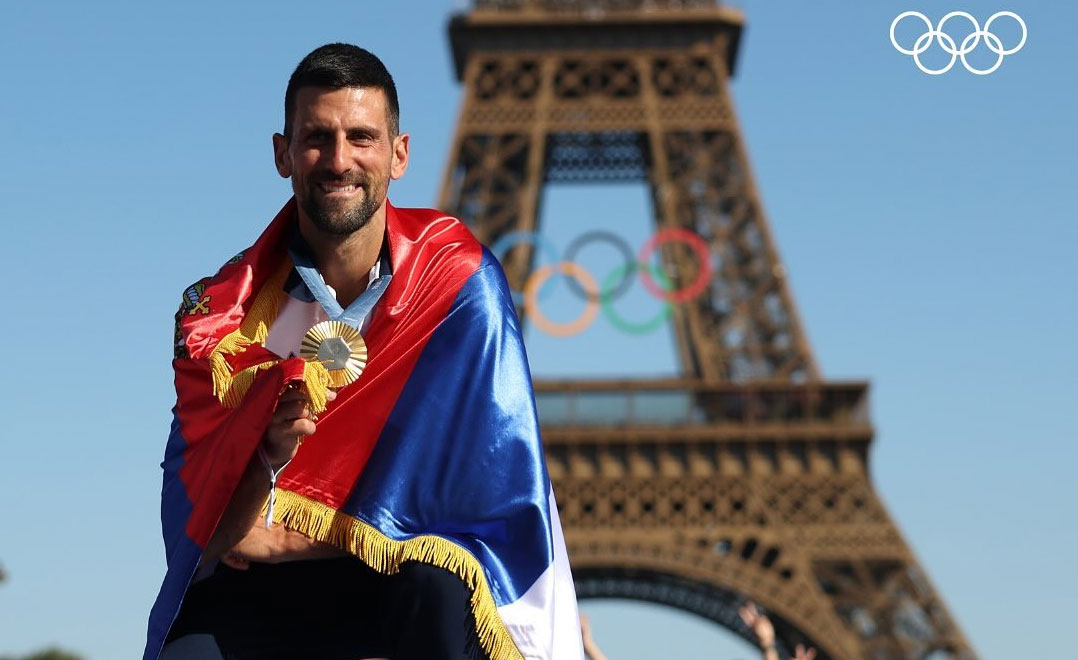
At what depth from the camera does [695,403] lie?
31438 millimetres

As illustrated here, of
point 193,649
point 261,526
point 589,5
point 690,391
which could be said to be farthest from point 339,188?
point 589,5

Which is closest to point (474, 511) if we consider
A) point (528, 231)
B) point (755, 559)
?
point (755, 559)

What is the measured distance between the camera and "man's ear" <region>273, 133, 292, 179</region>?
12.6 feet

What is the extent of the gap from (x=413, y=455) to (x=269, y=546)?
1.26 feet

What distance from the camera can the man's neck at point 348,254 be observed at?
12.5ft

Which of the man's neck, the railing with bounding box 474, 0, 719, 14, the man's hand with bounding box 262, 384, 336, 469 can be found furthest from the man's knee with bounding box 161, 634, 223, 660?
the railing with bounding box 474, 0, 719, 14

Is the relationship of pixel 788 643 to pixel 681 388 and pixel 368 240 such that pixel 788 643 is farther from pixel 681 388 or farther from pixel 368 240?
pixel 368 240

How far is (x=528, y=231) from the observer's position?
1350 inches

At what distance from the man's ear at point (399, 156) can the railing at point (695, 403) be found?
26854 millimetres

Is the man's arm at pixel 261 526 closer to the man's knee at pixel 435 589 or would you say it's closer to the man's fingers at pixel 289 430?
the man's fingers at pixel 289 430

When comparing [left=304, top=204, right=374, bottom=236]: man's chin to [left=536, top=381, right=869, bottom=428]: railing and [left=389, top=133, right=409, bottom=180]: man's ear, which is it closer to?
[left=389, top=133, right=409, bottom=180]: man's ear

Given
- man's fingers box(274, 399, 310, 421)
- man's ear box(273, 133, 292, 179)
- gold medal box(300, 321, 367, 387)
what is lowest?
man's fingers box(274, 399, 310, 421)

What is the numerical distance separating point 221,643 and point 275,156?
3.71 ft

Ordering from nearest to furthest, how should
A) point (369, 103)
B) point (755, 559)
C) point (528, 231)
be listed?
point (369, 103) < point (755, 559) < point (528, 231)
